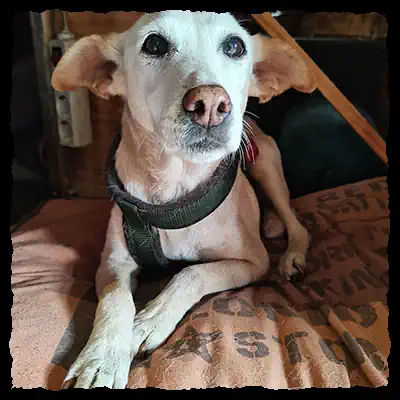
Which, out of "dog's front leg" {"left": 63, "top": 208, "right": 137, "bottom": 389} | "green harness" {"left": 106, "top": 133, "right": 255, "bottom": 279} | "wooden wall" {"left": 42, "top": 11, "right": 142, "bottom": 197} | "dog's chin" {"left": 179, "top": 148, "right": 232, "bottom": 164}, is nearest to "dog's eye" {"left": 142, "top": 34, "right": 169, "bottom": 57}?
"dog's chin" {"left": 179, "top": 148, "right": 232, "bottom": 164}

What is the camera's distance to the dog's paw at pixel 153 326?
1.15 m

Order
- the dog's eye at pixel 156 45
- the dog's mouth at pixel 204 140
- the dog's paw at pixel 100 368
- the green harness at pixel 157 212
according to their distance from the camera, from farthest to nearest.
Answer: the green harness at pixel 157 212, the dog's eye at pixel 156 45, the dog's mouth at pixel 204 140, the dog's paw at pixel 100 368

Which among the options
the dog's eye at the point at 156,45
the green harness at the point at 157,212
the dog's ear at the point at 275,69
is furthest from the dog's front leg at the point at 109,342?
the dog's ear at the point at 275,69

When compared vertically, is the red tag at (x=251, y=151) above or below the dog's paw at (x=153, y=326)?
above

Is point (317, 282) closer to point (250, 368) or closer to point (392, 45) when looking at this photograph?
point (250, 368)

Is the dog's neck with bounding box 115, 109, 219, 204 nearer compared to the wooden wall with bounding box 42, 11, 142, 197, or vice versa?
the dog's neck with bounding box 115, 109, 219, 204

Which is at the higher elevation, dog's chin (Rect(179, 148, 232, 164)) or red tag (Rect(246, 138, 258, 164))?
dog's chin (Rect(179, 148, 232, 164))

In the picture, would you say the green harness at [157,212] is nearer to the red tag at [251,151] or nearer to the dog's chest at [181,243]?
the dog's chest at [181,243]

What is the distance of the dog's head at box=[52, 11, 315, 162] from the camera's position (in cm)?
110

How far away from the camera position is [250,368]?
106 cm

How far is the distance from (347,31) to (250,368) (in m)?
1.96

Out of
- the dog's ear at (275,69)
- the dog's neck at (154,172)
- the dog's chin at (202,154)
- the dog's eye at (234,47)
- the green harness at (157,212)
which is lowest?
the green harness at (157,212)

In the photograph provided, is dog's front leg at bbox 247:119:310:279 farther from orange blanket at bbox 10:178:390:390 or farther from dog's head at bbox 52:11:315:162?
dog's head at bbox 52:11:315:162

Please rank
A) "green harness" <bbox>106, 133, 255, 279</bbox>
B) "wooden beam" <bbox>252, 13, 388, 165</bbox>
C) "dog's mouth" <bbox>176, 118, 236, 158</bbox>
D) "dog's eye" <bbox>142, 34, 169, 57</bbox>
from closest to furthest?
"dog's mouth" <bbox>176, 118, 236, 158</bbox>, "dog's eye" <bbox>142, 34, 169, 57</bbox>, "green harness" <bbox>106, 133, 255, 279</bbox>, "wooden beam" <bbox>252, 13, 388, 165</bbox>
